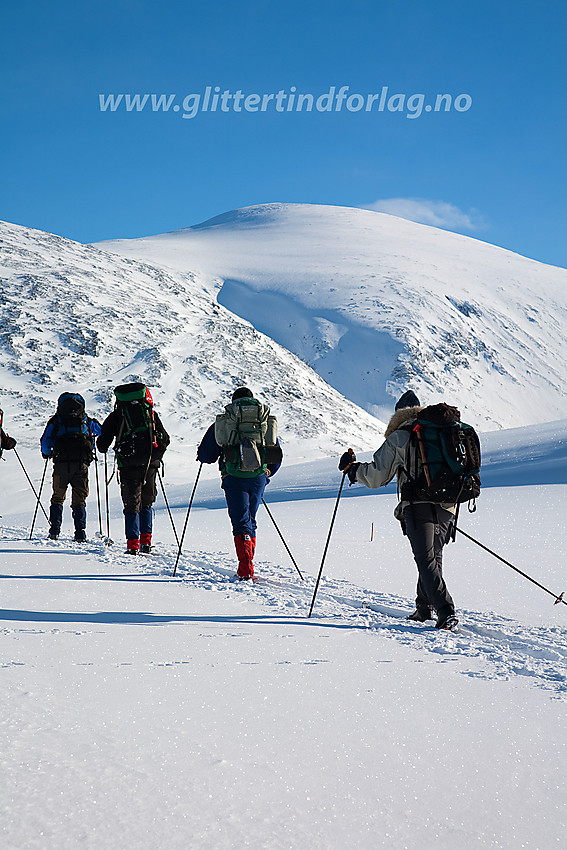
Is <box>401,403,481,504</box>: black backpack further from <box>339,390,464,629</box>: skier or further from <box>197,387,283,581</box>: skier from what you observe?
<box>197,387,283,581</box>: skier

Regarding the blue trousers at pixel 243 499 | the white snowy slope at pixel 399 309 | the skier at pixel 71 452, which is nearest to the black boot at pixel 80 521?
the skier at pixel 71 452

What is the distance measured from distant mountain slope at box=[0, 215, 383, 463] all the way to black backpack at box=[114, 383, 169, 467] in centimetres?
2296

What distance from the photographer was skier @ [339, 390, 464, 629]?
4898 millimetres

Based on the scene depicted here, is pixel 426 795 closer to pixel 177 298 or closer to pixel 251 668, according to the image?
pixel 251 668

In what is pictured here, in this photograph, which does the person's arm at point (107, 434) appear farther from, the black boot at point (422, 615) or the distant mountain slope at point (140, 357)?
the distant mountain slope at point (140, 357)

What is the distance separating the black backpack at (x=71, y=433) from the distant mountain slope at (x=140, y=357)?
71.1 feet

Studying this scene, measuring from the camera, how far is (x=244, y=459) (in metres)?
6.99

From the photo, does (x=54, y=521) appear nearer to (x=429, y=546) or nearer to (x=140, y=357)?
(x=429, y=546)

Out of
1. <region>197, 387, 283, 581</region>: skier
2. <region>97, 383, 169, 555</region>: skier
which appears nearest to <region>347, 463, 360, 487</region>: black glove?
<region>197, 387, 283, 581</region>: skier

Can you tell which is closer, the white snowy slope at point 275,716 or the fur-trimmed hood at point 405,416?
the white snowy slope at point 275,716

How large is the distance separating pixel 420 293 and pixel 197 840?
89048 mm

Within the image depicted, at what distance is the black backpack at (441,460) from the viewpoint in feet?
16.2

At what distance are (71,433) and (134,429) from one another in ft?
5.32

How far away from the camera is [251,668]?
11.8ft
